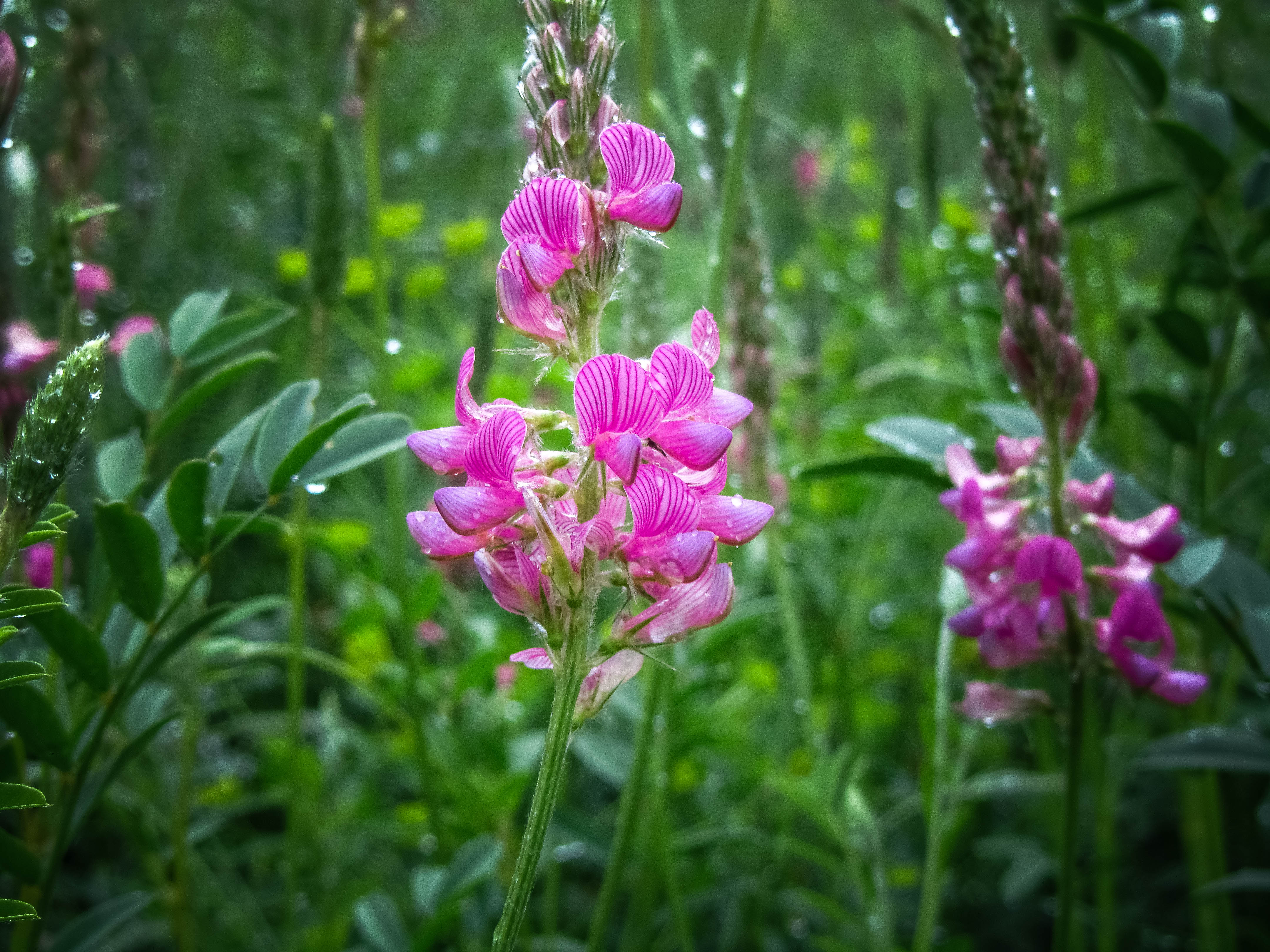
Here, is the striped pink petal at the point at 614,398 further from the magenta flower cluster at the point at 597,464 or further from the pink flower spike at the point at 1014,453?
the pink flower spike at the point at 1014,453

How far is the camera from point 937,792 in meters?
0.86

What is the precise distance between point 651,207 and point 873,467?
0.38 meters

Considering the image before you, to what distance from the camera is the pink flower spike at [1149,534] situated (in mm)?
653

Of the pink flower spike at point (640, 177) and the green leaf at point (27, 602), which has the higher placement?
the pink flower spike at point (640, 177)

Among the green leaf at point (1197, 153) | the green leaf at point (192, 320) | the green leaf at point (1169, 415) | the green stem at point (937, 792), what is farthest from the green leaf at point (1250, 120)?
the green leaf at point (192, 320)


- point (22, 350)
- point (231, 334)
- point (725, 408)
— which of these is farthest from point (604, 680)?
point (22, 350)

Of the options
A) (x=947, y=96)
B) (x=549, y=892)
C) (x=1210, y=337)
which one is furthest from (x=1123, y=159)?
(x=549, y=892)

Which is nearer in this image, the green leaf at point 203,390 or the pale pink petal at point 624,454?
the pale pink petal at point 624,454

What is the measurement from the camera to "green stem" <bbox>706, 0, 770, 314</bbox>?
0.81 metres

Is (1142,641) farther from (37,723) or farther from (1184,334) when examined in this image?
(37,723)

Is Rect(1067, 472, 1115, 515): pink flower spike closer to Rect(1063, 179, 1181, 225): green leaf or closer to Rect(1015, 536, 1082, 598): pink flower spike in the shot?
Rect(1015, 536, 1082, 598): pink flower spike

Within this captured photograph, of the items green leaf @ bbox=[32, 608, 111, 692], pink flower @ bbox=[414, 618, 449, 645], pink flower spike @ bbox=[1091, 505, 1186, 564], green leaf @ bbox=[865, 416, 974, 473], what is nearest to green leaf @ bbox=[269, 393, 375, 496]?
green leaf @ bbox=[32, 608, 111, 692]

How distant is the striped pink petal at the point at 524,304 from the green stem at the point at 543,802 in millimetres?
161

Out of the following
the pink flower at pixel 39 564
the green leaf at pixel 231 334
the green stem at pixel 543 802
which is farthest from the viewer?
the pink flower at pixel 39 564
